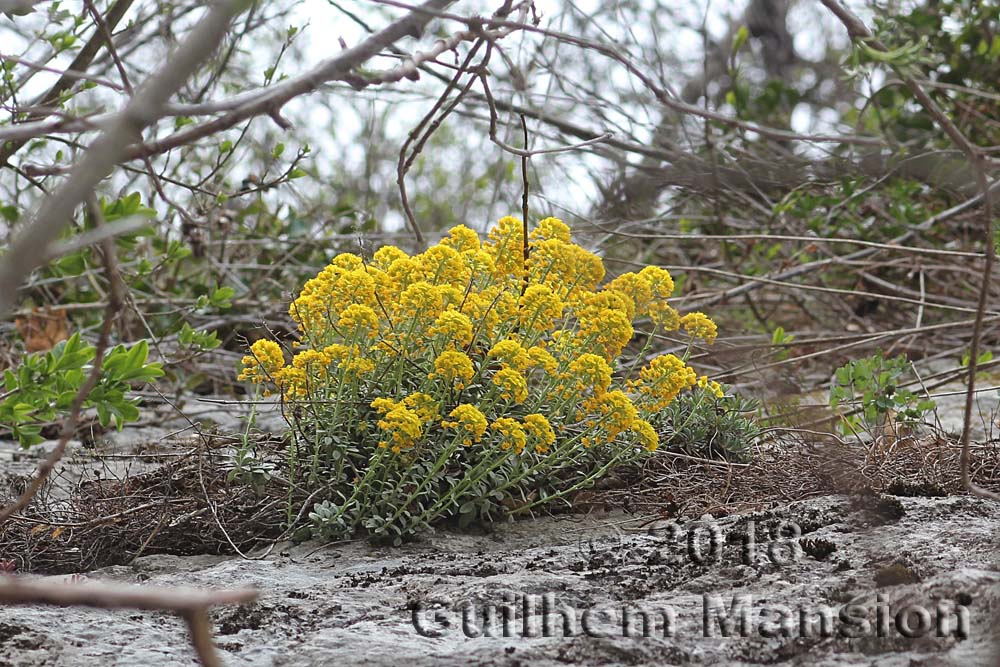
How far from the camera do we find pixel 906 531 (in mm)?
2240

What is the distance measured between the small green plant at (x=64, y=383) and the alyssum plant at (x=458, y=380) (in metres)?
0.45

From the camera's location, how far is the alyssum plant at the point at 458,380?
2424 mm

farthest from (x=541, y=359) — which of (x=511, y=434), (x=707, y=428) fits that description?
(x=707, y=428)

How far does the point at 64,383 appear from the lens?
2131 mm

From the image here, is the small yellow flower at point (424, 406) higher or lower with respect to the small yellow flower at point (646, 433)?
higher

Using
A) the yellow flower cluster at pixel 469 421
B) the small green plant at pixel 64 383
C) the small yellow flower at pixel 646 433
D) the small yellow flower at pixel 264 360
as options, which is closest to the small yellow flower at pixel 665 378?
the small yellow flower at pixel 646 433

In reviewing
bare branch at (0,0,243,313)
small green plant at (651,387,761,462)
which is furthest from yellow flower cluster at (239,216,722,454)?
bare branch at (0,0,243,313)

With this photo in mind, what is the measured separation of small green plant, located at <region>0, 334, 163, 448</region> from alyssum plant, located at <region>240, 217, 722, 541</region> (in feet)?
1.47

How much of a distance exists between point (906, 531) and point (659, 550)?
58cm

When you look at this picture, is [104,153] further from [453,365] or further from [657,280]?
[657,280]

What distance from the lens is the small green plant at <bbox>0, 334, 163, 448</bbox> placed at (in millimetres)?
2111

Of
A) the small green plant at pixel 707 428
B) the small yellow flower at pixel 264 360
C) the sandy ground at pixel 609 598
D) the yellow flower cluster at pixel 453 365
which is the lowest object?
the sandy ground at pixel 609 598

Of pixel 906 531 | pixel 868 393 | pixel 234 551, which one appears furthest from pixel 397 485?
pixel 868 393

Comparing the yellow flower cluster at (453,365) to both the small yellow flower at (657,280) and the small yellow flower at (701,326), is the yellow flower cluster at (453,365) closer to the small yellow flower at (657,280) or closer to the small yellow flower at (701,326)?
the small yellow flower at (657,280)
